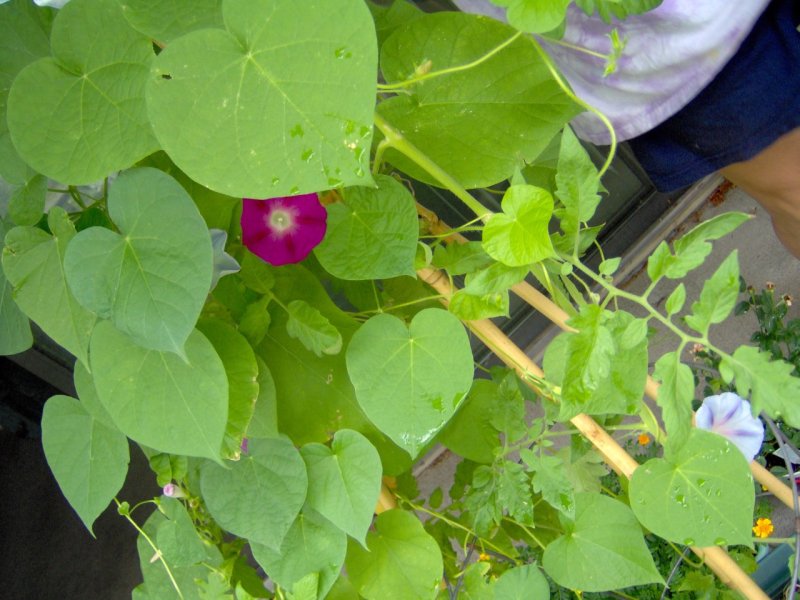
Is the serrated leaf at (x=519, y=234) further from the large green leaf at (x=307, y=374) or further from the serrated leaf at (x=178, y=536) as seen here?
the serrated leaf at (x=178, y=536)

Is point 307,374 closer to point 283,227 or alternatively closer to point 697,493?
point 283,227

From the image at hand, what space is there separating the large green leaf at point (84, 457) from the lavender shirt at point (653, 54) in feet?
1.60

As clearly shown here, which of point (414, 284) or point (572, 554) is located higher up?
point (414, 284)

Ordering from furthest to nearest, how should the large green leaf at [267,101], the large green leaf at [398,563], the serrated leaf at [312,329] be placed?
the large green leaf at [398,563] < the serrated leaf at [312,329] < the large green leaf at [267,101]

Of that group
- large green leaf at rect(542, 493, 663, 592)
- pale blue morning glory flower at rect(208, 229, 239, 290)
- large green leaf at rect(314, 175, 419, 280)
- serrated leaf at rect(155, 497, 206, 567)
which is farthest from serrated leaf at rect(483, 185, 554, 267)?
serrated leaf at rect(155, 497, 206, 567)

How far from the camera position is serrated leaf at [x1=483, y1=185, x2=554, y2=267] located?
0.53 meters

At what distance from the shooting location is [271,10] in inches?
17.8

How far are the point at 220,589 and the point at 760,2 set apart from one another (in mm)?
750

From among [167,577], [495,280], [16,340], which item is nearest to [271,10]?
[495,280]

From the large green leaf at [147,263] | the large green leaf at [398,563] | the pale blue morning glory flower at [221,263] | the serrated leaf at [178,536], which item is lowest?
the serrated leaf at [178,536]

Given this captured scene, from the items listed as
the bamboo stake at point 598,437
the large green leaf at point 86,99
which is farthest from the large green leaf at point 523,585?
the large green leaf at point 86,99

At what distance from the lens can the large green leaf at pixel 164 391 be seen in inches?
22.5

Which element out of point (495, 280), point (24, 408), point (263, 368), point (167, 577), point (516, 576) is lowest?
point (24, 408)

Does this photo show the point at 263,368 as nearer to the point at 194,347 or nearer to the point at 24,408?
the point at 194,347
